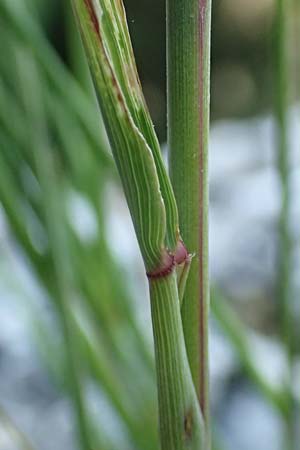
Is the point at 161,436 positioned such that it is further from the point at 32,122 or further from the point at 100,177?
the point at 100,177

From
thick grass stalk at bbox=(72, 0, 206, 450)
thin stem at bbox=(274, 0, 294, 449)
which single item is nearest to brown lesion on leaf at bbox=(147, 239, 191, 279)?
thick grass stalk at bbox=(72, 0, 206, 450)

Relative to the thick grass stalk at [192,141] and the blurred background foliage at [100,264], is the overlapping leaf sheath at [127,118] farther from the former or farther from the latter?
the blurred background foliage at [100,264]

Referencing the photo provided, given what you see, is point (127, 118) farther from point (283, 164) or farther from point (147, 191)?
point (283, 164)

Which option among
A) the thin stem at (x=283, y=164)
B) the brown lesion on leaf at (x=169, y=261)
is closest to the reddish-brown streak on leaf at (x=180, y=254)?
the brown lesion on leaf at (x=169, y=261)

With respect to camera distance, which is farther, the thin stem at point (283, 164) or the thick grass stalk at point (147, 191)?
the thin stem at point (283, 164)

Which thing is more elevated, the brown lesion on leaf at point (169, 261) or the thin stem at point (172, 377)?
the brown lesion on leaf at point (169, 261)

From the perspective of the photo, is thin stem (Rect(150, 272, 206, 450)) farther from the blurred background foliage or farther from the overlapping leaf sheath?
the blurred background foliage

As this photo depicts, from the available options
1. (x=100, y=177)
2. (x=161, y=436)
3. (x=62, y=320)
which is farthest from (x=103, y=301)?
(x=161, y=436)
